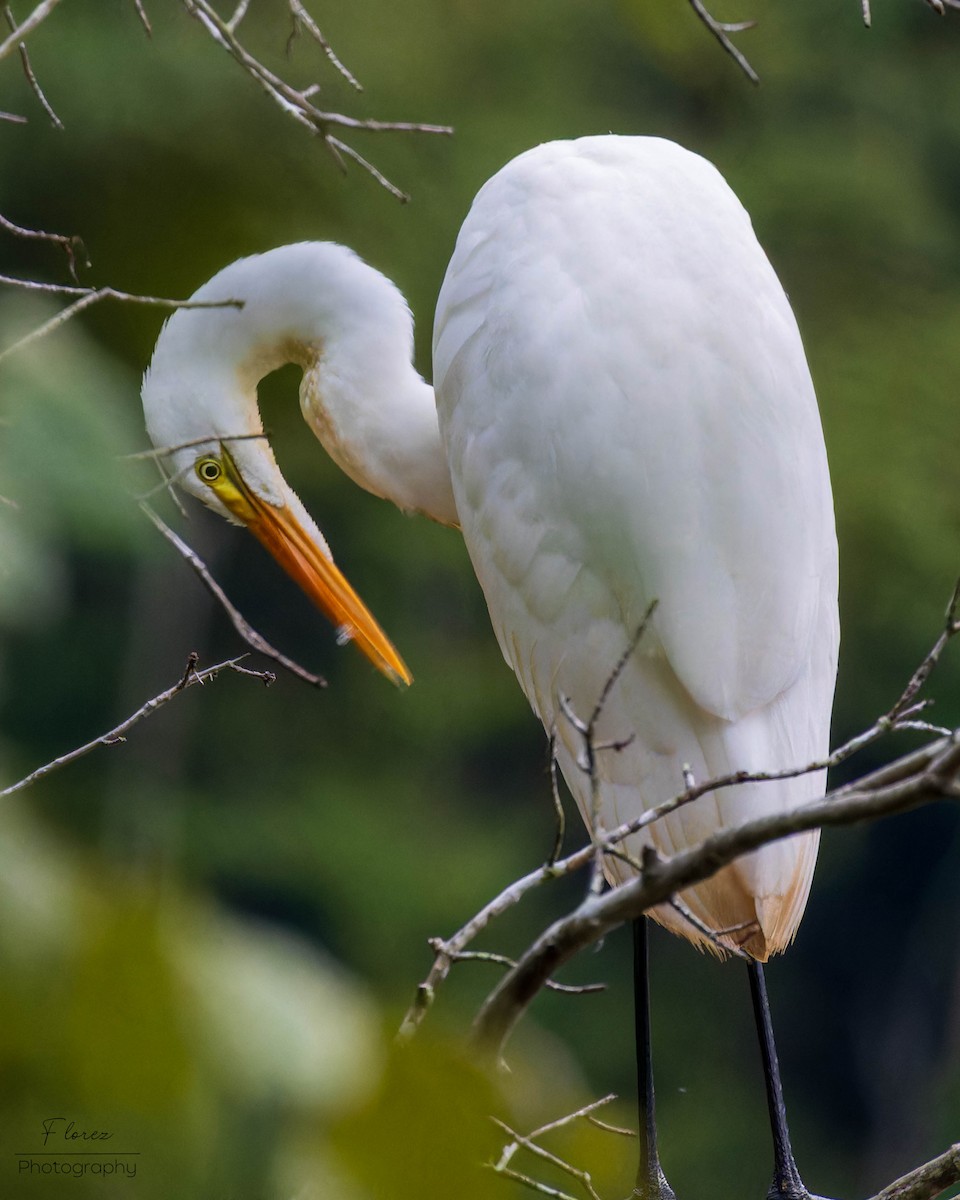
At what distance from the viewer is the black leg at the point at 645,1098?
1.81 m

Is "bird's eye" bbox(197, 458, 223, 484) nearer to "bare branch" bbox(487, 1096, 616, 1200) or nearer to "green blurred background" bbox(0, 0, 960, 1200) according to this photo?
"bare branch" bbox(487, 1096, 616, 1200)

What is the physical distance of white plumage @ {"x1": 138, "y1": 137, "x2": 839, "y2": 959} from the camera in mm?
1566

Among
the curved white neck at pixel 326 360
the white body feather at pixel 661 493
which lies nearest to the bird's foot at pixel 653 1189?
the white body feather at pixel 661 493

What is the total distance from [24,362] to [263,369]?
5.85 ft

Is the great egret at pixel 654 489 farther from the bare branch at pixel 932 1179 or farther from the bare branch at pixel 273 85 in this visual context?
the bare branch at pixel 273 85

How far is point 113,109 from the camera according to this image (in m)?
7.41

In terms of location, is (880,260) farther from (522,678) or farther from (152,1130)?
(152,1130)

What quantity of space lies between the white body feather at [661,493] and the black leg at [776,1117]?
0.46ft

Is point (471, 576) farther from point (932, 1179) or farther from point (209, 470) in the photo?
point (932, 1179)

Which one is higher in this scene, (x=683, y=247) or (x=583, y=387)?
(x=683, y=247)

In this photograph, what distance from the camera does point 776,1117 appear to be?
180 cm

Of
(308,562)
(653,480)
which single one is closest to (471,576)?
(308,562)

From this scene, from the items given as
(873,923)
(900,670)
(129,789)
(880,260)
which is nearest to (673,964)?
(873,923)

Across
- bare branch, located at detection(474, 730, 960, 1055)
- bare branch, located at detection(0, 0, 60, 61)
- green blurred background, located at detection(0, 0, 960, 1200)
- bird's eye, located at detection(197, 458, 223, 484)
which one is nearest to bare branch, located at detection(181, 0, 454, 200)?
bare branch, located at detection(0, 0, 60, 61)
